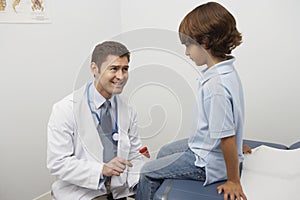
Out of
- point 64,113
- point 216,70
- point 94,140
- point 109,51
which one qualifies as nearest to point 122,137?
point 94,140

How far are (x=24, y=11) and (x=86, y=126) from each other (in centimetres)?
82

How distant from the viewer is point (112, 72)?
3.64 ft

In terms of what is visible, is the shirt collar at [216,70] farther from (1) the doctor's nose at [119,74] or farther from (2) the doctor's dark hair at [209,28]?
(1) the doctor's nose at [119,74]

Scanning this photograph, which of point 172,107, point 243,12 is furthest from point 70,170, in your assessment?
point 243,12

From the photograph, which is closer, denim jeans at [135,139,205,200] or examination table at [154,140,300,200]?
examination table at [154,140,300,200]

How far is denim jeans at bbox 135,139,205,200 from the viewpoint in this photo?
1.21 m

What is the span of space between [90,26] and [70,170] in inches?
44.7

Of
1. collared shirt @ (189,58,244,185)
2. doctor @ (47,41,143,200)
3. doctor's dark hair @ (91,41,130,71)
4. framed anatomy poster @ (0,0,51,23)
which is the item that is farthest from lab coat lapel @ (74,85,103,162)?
framed anatomy poster @ (0,0,51,23)

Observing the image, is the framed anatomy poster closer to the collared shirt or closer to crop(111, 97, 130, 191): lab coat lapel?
crop(111, 97, 130, 191): lab coat lapel

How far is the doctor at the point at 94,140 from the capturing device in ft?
3.91

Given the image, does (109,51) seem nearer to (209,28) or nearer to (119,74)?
(119,74)

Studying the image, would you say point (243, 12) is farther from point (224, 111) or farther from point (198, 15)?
point (224, 111)

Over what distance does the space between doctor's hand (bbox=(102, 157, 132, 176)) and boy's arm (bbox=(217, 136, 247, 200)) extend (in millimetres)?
364

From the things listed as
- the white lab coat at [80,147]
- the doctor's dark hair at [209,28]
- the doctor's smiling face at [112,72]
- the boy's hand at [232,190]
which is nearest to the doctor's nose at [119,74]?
the doctor's smiling face at [112,72]
